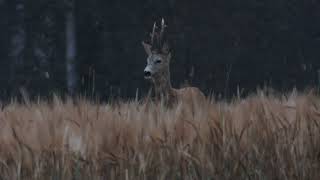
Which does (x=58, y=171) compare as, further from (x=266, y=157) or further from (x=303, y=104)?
(x=303, y=104)

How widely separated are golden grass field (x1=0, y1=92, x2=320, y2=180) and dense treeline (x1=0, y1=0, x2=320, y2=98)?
15920 mm

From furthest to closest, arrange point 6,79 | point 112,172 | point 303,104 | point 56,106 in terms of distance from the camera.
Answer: point 6,79
point 56,106
point 303,104
point 112,172

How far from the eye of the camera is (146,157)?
195 inches

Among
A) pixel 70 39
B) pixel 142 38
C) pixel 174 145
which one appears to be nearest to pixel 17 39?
pixel 70 39

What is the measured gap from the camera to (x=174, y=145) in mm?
5066

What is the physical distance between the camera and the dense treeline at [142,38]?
21750 mm

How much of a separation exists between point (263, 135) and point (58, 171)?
3.39 feet

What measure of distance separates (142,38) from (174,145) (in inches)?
681

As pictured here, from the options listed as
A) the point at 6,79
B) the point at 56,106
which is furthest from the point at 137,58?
the point at 56,106

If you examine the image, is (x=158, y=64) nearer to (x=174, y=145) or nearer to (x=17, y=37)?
(x=174, y=145)

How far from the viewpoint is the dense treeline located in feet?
71.4

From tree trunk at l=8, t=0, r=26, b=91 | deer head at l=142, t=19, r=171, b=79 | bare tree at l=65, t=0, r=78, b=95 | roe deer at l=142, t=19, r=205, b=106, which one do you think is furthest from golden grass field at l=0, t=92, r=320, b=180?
tree trunk at l=8, t=0, r=26, b=91

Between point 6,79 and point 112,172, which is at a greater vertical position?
point 112,172

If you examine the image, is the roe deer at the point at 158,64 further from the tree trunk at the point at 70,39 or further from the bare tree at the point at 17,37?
the bare tree at the point at 17,37
